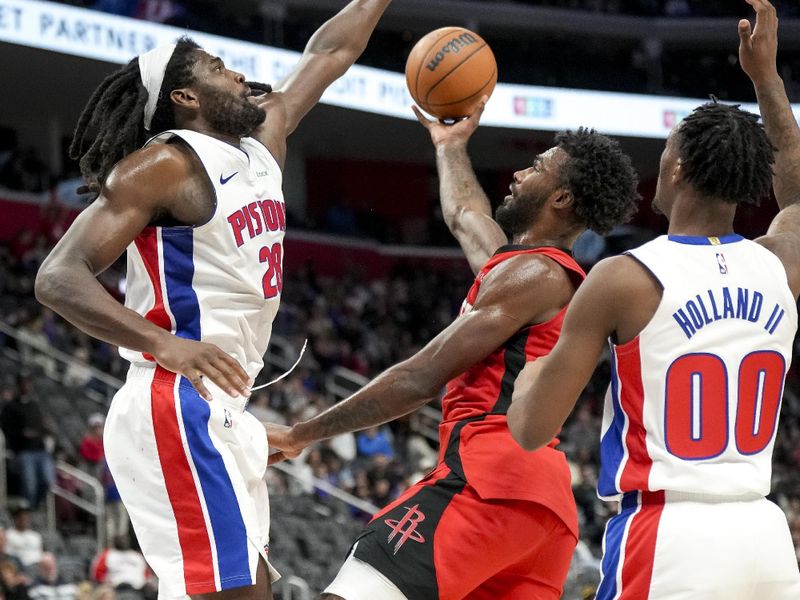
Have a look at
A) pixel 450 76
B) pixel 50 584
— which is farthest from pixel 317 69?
pixel 50 584

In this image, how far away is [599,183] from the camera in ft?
12.9

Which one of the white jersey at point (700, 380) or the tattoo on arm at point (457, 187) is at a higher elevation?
the tattoo on arm at point (457, 187)

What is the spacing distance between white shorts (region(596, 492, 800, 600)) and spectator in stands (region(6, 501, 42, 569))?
6985 millimetres

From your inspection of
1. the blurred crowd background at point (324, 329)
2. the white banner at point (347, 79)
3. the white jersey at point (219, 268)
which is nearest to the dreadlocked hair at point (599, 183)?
the white jersey at point (219, 268)

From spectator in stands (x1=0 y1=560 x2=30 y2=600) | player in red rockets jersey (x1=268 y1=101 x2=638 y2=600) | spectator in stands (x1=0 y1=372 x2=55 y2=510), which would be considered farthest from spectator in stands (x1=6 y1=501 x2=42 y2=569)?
player in red rockets jersey (x1=268 y1=101 x2=638 y2=600)

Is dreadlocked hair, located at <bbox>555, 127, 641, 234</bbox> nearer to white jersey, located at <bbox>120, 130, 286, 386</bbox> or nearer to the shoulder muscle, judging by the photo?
the shoulder muscle

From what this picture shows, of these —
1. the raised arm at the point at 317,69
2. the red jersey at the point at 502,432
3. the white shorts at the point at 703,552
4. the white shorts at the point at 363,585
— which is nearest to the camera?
the white shorts at the point at 703,552

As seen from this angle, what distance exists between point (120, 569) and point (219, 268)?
246 inches

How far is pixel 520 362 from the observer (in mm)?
3771

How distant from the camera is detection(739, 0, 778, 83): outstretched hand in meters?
3.82

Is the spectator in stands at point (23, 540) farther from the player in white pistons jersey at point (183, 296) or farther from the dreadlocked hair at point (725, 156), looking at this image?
the dreadlocked hair at point (725, 156)

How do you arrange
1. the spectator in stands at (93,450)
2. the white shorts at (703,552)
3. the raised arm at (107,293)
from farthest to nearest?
the spectator in stands at (93,450) < the raised arm at (107,293) < the white shorts at (703,552)

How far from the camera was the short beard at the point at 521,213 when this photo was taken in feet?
13.1

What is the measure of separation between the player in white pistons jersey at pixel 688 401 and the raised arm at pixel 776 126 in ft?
0.84
